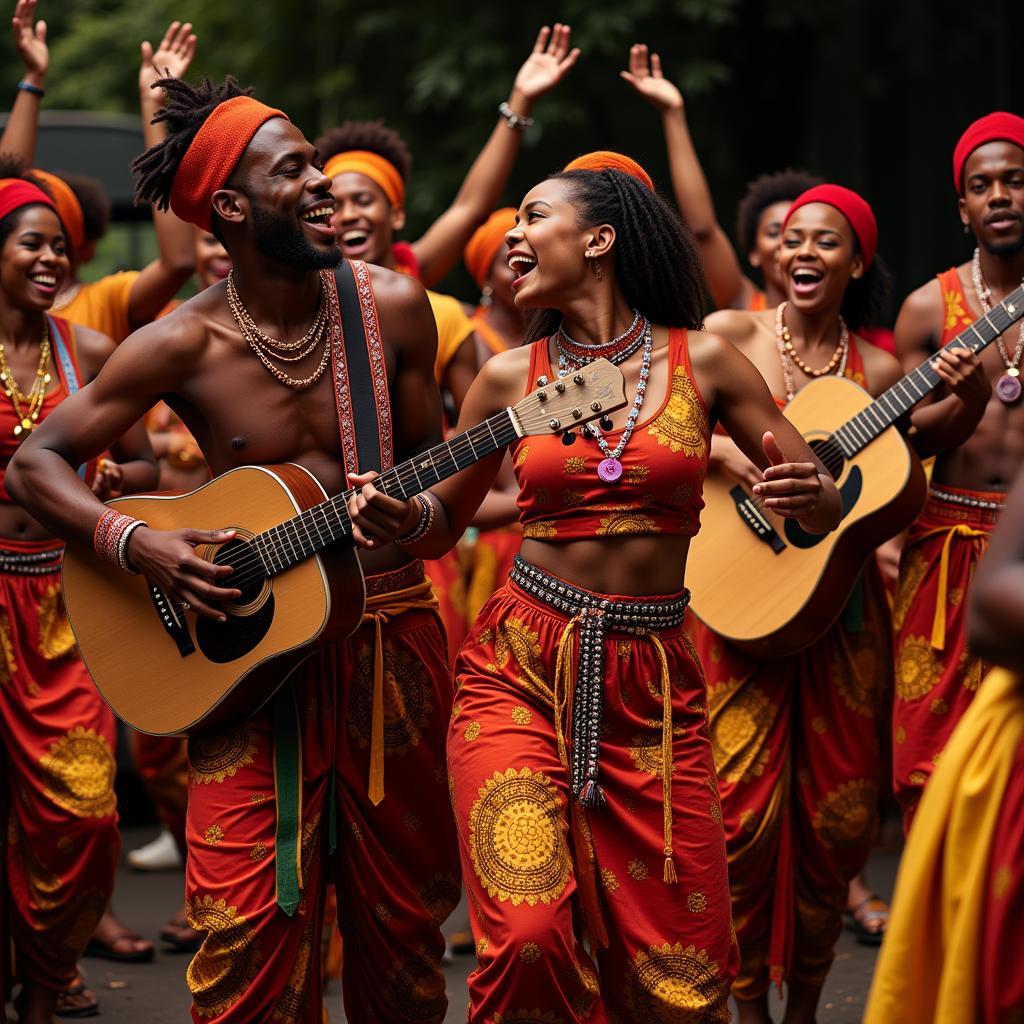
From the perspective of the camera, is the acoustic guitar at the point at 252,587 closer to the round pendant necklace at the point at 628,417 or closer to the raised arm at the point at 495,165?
the round pendant necklace at the point at 628,417

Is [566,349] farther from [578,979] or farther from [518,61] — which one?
[518,61]

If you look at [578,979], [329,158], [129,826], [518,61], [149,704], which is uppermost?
[518,61]

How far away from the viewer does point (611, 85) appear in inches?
512

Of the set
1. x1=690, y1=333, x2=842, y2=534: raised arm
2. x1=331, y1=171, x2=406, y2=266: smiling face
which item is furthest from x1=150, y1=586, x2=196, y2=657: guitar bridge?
x1=331, y1=171, x2=406, y2=266: smiling face

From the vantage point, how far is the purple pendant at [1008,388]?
6.12 metres

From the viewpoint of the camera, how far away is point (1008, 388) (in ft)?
20.1

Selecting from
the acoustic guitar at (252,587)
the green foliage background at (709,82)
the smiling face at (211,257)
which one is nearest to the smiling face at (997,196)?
the acoustic guitar at (252,587)

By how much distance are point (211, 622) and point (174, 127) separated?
143 centimetres

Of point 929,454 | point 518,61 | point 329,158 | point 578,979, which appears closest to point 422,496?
point 578,979

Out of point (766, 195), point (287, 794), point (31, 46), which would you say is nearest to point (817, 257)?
point (766, 195)

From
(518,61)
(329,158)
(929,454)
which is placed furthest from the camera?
(518,61)

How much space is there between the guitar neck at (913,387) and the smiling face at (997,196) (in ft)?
1.29

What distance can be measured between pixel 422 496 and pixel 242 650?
63 centimetres

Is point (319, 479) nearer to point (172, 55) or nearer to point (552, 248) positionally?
point (552, 248)
